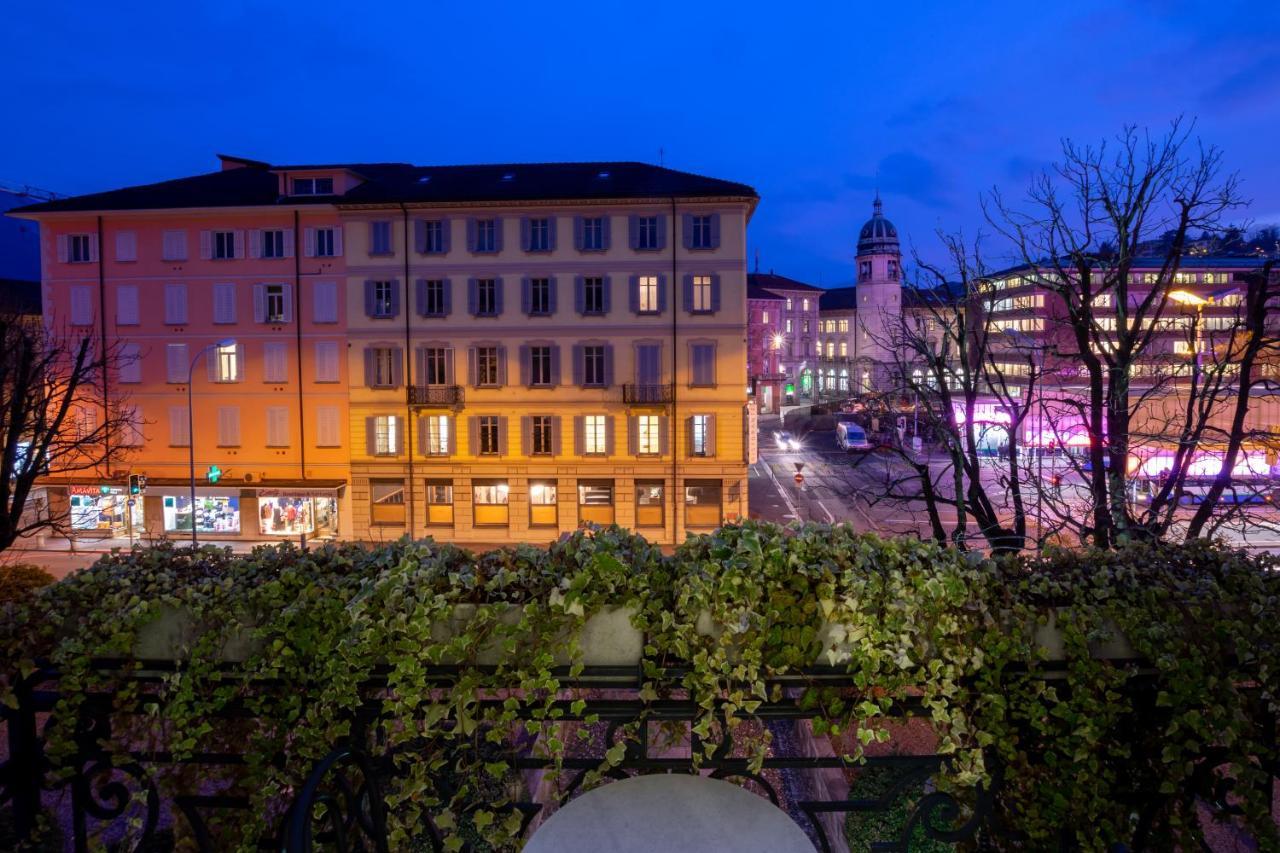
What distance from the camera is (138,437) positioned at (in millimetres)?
27781

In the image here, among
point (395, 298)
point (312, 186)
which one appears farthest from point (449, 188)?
point (312, 186)

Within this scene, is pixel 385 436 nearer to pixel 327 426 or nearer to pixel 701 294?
pixel 327 426

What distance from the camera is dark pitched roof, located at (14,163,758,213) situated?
87.5ft

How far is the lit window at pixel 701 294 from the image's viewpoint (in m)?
26.6

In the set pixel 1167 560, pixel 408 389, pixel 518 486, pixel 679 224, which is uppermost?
pixel 679 224

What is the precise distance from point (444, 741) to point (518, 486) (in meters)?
24.6

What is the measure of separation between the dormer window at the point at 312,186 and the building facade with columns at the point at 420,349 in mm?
106

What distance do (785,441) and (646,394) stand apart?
36211 mm

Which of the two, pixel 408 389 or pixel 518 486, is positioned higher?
pixel 408 389

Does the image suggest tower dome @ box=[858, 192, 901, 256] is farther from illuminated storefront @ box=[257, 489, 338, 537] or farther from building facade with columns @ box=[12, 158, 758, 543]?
illuminated storefront @ box=[257, 489, 338, 537]

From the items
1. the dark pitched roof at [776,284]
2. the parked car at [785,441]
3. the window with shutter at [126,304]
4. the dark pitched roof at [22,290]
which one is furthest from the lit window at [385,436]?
the dark pitched roof at [776,284]

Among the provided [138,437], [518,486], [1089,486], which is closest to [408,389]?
[518,486]

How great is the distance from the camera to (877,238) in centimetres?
9506

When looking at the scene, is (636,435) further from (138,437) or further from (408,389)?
(138,437)
